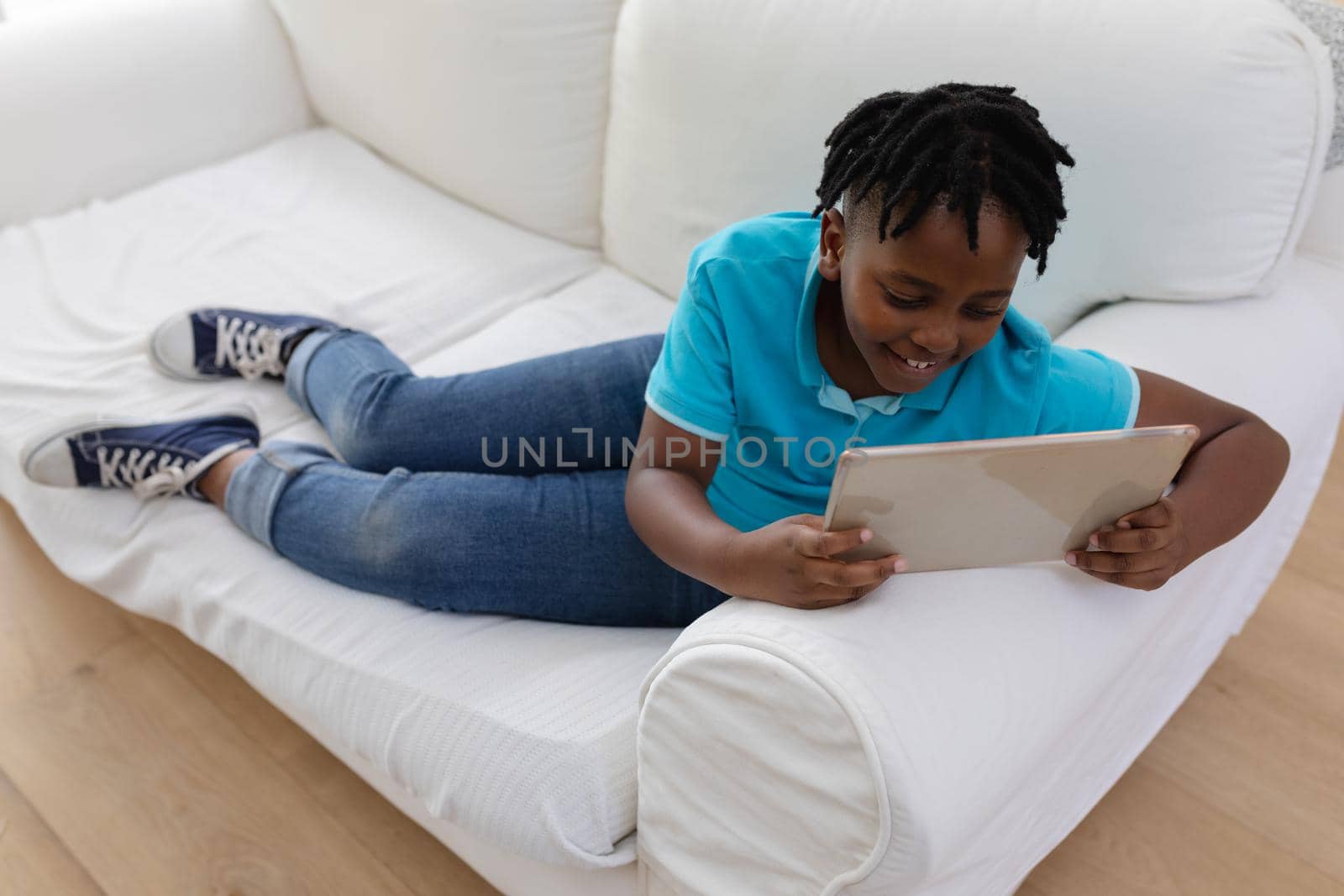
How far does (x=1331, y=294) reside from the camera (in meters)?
1.10

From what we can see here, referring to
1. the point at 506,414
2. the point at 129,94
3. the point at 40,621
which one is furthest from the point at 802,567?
the point at 129,94

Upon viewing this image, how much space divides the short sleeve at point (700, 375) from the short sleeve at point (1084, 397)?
0.25 meters

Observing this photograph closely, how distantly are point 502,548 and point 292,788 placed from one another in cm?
45

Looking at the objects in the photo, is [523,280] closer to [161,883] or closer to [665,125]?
[665,125]

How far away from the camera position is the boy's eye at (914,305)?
74 centimetres

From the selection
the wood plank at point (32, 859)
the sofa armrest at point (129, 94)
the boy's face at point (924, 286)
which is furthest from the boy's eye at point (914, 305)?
the sofa armrest at point (129, 94)

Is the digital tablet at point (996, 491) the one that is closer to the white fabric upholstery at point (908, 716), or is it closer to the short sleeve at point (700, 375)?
the white fabric upholstery at point (908, 716)

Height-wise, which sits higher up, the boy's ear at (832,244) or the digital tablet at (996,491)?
the boy's ear at (832,244)

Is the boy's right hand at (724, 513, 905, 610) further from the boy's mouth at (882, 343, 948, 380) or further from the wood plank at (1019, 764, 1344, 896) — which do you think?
the wood plank at (1019, 764, 1344, 896)

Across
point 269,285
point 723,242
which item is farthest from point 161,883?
point 723,242

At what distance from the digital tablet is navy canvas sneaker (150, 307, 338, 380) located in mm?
899

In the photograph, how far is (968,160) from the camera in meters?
0.69

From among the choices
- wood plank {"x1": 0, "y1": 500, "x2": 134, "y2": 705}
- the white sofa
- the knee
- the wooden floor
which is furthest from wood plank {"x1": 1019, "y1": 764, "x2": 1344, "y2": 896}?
wood plank {"x1": 0, "y1": 500, "x2": 134, "y2": 705}

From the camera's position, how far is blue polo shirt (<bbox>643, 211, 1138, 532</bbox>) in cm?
86
